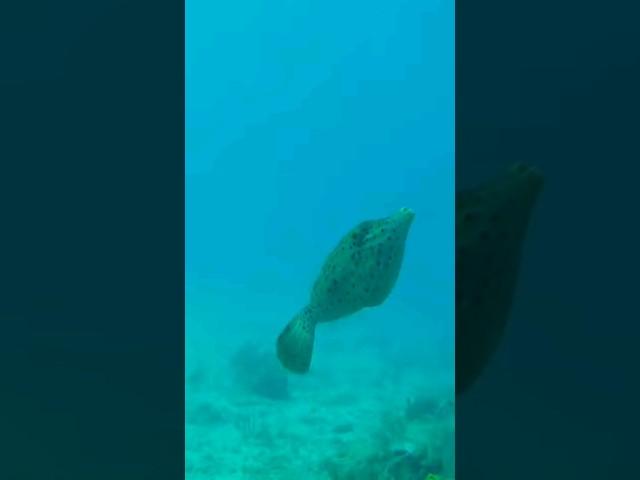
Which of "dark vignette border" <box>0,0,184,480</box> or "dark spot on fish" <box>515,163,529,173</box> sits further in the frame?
"dark vignette border" <box>0,0,184,480</box>

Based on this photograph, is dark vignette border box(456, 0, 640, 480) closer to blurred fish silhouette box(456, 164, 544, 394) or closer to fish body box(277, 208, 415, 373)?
blurred fish silhouette box(456, 164, 544, 394)

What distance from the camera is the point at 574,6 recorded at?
6.64ft

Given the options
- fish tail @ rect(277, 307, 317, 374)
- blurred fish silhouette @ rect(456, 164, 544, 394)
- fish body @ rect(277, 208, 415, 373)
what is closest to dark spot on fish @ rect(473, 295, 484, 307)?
blurred fish silhouette @ rect(456, 164, 544, 394)

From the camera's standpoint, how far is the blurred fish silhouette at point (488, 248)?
1806 millimetres

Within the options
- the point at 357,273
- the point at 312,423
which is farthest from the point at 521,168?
the point at 312,423

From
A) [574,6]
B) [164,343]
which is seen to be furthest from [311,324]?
[574,6]

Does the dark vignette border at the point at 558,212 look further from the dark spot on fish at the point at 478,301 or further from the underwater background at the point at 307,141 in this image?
the underwater background at the point at 307,141

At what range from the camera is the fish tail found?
3.92 m

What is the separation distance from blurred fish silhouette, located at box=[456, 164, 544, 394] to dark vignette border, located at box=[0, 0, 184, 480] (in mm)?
890

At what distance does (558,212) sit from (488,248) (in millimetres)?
355

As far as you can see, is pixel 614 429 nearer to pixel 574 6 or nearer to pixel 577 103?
pixel 577 103

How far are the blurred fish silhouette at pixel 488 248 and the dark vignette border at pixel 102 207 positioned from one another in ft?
2.92

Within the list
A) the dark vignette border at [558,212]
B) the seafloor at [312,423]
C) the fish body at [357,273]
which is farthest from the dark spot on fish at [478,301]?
the fish body at [357,273]

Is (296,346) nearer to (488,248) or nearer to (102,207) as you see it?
(102,207)
